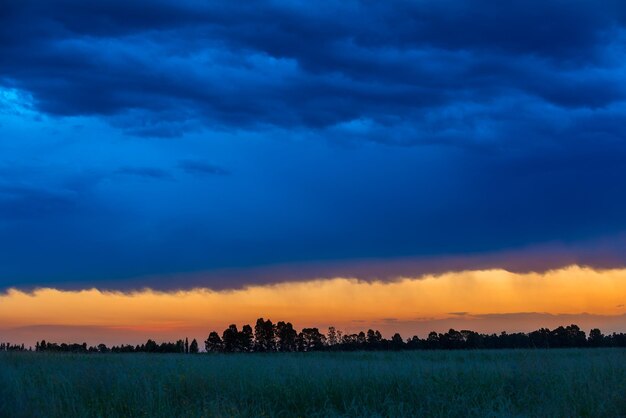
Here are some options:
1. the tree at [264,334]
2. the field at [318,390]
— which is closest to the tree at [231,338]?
the tree at [264,334]

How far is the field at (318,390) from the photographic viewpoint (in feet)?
43.3

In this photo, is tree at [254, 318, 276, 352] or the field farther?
tree at [254, 318, 276, 352]

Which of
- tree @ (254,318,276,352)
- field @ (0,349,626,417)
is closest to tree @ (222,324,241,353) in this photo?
tree @ (254,318,276,352)

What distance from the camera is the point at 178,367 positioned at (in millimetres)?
18453

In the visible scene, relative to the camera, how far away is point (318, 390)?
1509 cm

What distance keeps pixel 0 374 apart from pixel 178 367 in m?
4.45

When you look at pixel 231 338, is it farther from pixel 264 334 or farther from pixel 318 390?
pixel 318 390

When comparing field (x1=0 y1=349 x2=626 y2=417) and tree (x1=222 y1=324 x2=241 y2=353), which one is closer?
field (x1=0 y1=349 x2=626 y2=417)

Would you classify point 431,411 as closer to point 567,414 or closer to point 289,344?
point 567,414

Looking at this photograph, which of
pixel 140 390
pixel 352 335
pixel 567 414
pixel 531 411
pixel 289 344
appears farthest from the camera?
pixel 352 335

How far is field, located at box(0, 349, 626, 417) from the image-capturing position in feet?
43.3

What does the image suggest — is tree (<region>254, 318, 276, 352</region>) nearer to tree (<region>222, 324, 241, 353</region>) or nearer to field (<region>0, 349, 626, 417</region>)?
tree (<region>222, 324, 241, 353</region>)

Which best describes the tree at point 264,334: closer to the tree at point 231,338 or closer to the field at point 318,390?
the tree at point 231,338

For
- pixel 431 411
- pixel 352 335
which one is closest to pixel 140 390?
pixel 431 411
